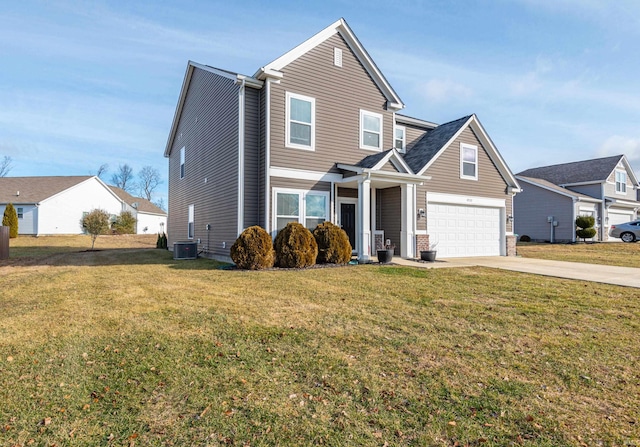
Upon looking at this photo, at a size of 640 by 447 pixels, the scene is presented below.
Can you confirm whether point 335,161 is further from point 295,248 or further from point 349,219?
point 295,248

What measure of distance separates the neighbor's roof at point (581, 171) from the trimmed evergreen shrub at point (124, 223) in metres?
39.9

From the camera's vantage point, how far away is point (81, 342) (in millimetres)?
4156

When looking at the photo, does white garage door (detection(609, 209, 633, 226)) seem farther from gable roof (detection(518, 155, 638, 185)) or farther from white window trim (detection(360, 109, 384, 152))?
white window trim (detection(360, 109, 384, 152))

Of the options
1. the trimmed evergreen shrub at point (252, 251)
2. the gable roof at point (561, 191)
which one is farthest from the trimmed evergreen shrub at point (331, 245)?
the gable roof at point (561, 191)

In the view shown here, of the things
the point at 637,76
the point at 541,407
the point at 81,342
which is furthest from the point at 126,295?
the point at 637,76

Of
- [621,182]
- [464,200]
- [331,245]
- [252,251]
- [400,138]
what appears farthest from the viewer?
[621,182]

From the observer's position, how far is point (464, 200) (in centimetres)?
1564

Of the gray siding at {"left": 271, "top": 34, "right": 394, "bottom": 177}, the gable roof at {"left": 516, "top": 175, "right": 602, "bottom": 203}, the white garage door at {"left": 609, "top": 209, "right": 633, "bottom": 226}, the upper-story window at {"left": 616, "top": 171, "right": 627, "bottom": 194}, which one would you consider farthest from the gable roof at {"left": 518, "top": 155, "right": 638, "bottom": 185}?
the gray siding at {"left": 271, "top": 34, "right": 394, "bottom": 177}

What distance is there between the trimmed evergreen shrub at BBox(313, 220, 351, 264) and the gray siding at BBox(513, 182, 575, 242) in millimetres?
21407

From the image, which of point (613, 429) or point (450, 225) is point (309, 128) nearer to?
point (450, 225)

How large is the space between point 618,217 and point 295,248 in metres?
31.3

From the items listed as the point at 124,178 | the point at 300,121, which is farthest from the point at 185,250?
the point at 124,178

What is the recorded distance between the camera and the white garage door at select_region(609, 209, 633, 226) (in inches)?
1112

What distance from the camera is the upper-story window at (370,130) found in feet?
45.2
